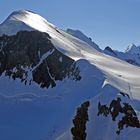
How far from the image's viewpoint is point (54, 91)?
5903cm

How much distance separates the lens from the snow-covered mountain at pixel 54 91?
157 feet

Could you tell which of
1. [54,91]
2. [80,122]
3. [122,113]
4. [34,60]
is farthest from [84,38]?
[122,113]

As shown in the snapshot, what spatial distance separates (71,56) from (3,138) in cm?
1771

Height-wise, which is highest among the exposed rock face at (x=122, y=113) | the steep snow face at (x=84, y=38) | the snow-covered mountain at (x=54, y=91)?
the steep snow face at (x=84, y=38)

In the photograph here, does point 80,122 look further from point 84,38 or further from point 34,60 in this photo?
point 84,38

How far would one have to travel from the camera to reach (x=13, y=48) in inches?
2618

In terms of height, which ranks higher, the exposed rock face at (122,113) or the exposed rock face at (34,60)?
the exposed rock face at (34,60)

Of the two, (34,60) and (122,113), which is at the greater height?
(34,60)

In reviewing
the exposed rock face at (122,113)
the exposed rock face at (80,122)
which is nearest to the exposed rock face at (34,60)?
the exposed rock face at (80,122)

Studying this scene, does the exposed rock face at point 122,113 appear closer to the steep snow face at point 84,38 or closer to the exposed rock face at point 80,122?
the exposed rock face at point 80,122

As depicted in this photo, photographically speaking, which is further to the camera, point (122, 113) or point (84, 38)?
point (84, 38)

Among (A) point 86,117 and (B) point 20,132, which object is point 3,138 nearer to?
(B) point 20,132

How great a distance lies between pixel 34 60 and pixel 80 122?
17930 mm

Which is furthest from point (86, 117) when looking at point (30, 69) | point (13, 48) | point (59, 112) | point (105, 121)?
point (13, 48)
